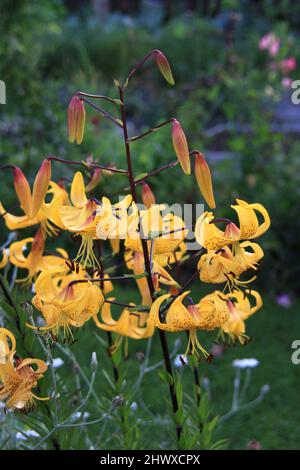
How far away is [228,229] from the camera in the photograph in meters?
1.08

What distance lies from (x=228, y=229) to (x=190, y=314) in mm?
140

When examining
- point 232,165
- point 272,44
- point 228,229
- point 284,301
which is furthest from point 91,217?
point 272,44

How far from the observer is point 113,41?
7.03 metres

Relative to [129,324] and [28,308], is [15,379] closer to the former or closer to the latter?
[28,308]

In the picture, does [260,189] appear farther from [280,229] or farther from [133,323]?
[133,323]

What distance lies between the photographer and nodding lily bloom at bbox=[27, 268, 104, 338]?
3.59 feet

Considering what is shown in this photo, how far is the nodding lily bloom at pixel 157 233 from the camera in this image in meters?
1.08

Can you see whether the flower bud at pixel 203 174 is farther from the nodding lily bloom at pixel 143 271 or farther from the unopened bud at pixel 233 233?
the nodding lily bloom at pixel 143 271

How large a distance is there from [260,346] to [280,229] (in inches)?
29.1

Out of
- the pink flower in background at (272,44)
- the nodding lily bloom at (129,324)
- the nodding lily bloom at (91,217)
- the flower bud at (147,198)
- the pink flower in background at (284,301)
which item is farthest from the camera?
the pink flower in background at (272,44)

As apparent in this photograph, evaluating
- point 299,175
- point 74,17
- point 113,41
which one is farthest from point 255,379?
point 74,17

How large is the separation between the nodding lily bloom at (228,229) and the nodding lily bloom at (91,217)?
0.11 meters

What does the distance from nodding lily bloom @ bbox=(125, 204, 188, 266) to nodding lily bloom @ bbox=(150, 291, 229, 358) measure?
0.31 feet

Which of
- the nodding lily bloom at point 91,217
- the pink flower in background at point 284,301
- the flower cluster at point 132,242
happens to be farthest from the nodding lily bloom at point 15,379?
the pink flower in background at point 284,301
